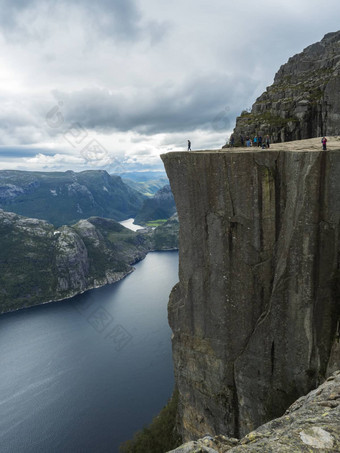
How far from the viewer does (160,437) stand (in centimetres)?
4975

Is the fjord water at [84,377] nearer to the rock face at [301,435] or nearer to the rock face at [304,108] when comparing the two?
the rock face at [301,435]

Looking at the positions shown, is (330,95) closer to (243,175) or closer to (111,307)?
(243,175)

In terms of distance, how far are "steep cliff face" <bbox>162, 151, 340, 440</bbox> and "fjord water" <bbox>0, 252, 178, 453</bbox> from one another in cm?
5636

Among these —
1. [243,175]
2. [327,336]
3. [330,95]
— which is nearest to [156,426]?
[327,336]

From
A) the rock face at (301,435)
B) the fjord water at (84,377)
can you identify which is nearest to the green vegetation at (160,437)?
the fjord water at (84,377)

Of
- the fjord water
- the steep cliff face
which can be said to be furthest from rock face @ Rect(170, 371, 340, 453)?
the fjord water

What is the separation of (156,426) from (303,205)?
50218 mm

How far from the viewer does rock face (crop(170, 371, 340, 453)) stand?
10859 mm

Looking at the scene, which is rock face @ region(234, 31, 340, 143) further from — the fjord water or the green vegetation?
the fjord water

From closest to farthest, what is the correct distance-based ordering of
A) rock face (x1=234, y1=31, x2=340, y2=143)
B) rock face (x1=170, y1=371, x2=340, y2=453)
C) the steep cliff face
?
1. rock face (x1=170, y1=371, x2=340, y2=453)
2. the steep cliff face
3. rock face (x1=234, y1=31, x2=340, y2=143)

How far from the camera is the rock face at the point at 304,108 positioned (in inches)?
1565

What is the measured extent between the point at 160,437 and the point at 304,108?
57.1 m

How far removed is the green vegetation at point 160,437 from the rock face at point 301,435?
3673cm

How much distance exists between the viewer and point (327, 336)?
1017 inches
